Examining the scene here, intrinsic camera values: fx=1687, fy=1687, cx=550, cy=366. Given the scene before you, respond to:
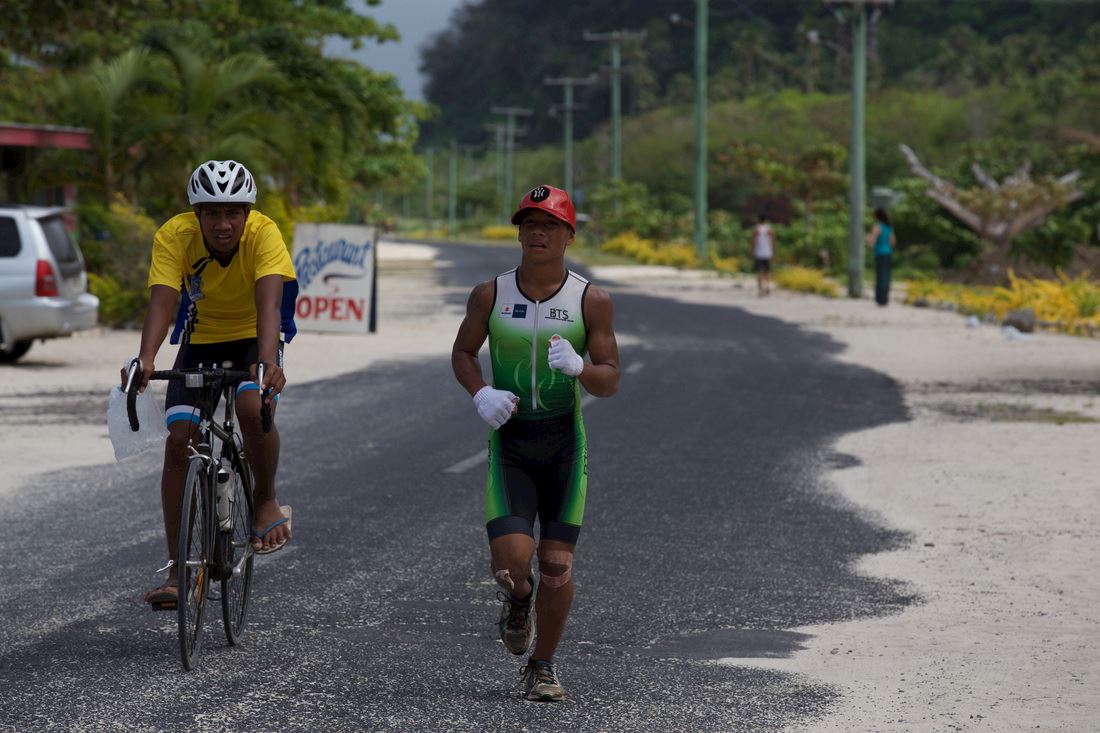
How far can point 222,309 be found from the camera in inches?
271

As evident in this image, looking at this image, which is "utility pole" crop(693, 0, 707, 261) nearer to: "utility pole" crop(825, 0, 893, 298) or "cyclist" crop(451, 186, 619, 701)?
"utility pole" crop(825, 0, 893, 298)

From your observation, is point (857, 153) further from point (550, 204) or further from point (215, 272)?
point (550, 204)

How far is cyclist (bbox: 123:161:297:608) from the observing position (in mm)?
6582

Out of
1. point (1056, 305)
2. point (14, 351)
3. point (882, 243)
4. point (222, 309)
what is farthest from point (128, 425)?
point (882, 243)

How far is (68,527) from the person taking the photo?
9688mm

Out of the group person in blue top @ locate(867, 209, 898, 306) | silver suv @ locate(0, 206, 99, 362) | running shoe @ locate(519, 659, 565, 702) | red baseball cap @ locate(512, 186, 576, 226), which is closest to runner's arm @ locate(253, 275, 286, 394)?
red baseball cap @ locate(512, 186, 576, 226)

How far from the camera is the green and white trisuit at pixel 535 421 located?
234 inches

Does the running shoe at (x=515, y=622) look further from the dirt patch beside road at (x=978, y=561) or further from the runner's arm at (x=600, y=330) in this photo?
the dirt patch beside road at (x=978, y=561)

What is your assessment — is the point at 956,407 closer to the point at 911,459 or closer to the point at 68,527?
the point at 911,459

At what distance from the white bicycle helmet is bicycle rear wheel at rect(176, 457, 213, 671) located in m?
1.02

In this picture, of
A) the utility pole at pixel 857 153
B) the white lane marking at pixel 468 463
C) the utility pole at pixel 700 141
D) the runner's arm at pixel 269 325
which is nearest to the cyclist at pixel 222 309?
the runner's arm at pixel 269 325

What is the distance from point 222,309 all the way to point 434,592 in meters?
1.87

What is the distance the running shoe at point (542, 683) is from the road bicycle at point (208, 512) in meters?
1.28

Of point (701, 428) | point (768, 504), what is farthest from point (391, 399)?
point (768, 504)
